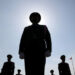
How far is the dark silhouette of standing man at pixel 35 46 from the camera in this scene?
374 centimetres

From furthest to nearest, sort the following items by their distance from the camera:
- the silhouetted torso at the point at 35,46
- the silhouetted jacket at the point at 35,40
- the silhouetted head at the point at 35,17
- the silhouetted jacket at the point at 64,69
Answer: the silhouetted jacket at the point at 64,69 → the silhouetted head at the point at 35,17 → the silhouetted jacket at the point at 35,40 → the silhouetted torso at the point at 35,46

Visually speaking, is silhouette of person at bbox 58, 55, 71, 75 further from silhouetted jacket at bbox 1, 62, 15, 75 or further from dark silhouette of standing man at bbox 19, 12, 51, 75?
dark silhouette of standing man at bbox 19, 12, 51, 75

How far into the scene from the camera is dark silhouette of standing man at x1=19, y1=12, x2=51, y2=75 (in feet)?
12.3

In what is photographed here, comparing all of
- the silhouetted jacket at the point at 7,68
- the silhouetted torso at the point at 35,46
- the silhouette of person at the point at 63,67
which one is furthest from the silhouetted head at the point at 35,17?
the silhouetted jacket at the point at 7,68

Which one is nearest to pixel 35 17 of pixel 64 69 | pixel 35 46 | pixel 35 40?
pixel 35 40

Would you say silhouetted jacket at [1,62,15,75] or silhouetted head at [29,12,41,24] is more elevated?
silhouetted head at [29,12,41,24]

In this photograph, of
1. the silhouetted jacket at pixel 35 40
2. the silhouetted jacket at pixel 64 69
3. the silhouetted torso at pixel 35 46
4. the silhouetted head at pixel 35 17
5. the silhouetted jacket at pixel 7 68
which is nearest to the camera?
the silhouetted torso at pixel 35 46

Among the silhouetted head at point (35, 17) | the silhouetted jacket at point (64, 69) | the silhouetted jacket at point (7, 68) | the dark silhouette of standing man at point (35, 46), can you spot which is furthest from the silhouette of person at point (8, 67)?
the silhouetted head at point (35, 17)

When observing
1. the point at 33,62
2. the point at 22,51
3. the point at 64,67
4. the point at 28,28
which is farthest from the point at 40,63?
the point at 64,67

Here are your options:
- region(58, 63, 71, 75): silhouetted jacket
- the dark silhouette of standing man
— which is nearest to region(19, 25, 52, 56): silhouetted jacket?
the dark silhouette of standing man

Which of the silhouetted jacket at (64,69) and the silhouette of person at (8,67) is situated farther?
the silhouette of person at (8,67)

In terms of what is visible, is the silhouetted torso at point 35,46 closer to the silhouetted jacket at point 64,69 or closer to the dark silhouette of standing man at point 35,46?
the dark silhouette of standing man at point 35,46

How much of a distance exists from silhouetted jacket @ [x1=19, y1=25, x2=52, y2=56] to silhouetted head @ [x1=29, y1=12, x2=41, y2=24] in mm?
132

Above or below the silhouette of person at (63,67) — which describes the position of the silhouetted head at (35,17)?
above
